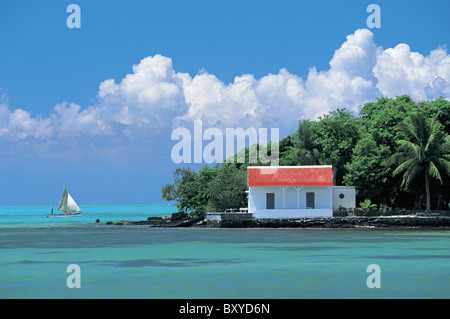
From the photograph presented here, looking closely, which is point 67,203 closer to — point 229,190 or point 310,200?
point 229,190

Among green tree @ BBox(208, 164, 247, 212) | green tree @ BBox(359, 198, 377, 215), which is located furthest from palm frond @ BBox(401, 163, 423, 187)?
green tree @ BBox(208, 164, 247, 212)

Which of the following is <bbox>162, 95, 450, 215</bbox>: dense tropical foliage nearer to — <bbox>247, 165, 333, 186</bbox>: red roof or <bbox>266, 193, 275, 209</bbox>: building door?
<bbox>247, 165, 333, 186</bbox>: red roof

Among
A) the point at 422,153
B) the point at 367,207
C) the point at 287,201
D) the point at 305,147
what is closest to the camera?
the point at 287,201

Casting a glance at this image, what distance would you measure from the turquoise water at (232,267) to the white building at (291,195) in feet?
36.2

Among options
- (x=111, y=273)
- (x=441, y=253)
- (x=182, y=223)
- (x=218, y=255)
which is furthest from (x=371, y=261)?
(x=182, y=223)

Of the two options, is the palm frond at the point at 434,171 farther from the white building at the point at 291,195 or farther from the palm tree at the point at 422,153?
the white building at the point at 291,195

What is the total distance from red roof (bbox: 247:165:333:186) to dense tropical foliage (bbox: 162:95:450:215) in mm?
3323

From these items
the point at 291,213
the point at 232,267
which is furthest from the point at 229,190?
the point at 232,267

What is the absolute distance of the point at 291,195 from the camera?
54.1m

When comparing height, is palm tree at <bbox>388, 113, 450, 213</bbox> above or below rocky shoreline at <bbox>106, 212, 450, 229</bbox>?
above

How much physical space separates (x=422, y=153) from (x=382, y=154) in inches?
147

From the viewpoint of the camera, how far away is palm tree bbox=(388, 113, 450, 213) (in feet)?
177
